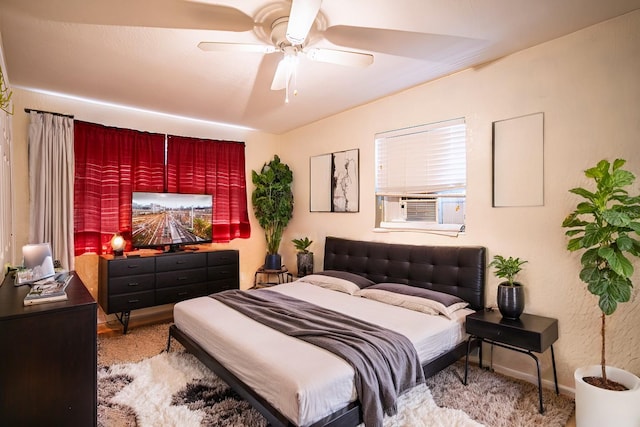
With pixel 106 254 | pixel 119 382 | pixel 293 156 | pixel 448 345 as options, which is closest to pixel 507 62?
pixel 448 345

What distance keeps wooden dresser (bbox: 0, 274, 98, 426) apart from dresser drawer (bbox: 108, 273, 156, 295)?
6.20 feet

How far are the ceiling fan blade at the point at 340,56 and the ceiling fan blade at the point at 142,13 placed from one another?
1.61 ft

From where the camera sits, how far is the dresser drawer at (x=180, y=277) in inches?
159

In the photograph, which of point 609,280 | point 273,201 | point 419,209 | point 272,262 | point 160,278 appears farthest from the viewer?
point 273,201

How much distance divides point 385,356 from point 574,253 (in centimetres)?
168

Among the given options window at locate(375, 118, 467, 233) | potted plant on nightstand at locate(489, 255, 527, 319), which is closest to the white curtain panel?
window at locate(375, 118, 467, 233)

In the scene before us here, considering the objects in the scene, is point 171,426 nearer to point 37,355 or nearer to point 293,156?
point 37,355

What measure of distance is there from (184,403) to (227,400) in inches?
11.7

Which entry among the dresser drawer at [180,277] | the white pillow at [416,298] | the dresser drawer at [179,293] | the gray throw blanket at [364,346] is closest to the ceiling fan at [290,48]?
the gray throw blanket at [364,346]

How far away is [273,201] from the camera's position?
5.07 m

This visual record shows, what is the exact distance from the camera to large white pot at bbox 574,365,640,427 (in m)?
1.86

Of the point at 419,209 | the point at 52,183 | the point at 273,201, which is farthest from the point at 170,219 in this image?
the point at 419,209

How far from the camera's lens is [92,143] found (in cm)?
395

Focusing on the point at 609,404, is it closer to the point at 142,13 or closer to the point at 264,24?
the point at 264,24
